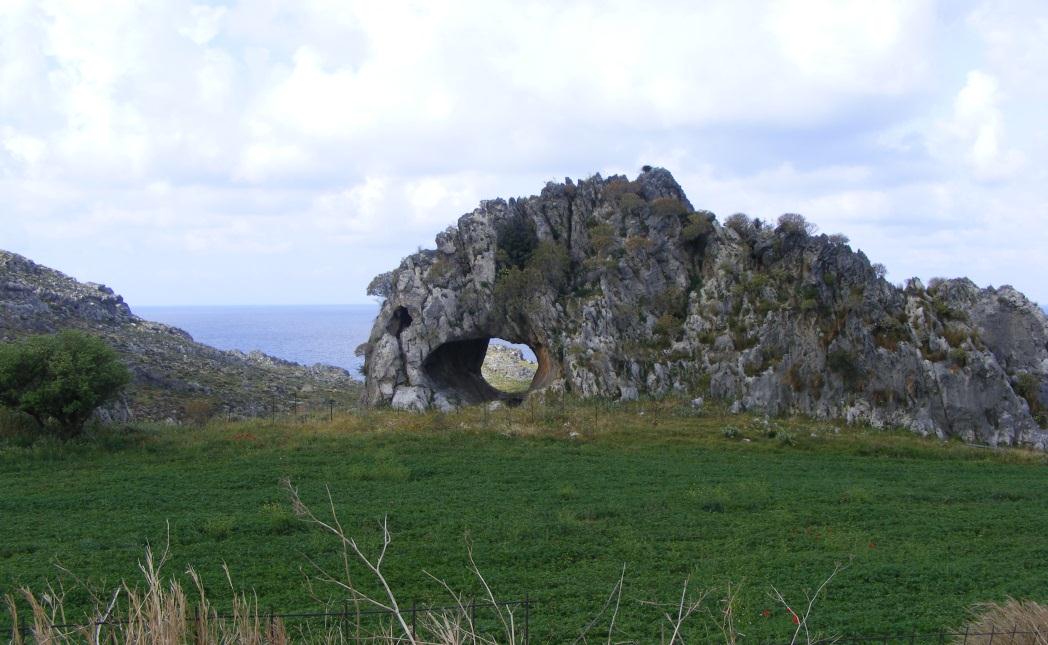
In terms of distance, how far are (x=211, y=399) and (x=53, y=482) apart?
21571 millimetres

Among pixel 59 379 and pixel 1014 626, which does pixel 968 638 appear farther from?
pixel 59 379

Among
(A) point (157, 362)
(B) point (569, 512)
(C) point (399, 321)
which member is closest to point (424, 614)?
(B) point (569, 512)

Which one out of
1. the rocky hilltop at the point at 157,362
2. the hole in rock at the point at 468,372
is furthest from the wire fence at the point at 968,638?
the rocky hilltop at the point at 157,362

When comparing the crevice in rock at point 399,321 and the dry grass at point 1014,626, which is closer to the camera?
the dry grass at point 1014,626

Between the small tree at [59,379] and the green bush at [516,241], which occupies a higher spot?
the green bush at [516,241]

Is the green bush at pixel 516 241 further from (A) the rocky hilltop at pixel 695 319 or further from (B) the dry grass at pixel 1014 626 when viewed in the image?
(B) the dry grass at pixel 1014 626

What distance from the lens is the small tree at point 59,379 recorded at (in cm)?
2467

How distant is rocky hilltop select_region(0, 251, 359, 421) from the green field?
10.4 metres

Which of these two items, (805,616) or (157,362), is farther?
(157,362)

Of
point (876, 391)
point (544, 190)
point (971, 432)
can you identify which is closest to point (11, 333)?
point (544, 190)

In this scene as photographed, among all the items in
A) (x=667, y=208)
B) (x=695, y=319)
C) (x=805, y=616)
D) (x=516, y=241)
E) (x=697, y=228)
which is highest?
(x=667, y=208)

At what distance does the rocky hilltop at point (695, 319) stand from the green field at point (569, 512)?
2.98 m

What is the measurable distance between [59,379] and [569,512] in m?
17.1

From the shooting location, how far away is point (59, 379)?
80.7ft
